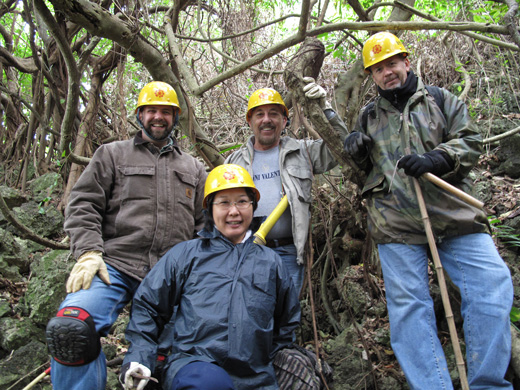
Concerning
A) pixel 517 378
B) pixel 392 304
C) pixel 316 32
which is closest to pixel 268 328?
pixel 392 304

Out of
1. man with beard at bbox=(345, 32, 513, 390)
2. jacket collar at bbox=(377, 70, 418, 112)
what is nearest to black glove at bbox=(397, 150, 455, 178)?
man with beard at bbox=(345, 32, 513, 390)

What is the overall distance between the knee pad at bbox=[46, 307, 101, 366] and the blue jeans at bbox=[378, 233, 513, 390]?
173 centimetres

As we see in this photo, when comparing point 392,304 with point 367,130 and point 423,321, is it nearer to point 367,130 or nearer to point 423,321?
point 423,321

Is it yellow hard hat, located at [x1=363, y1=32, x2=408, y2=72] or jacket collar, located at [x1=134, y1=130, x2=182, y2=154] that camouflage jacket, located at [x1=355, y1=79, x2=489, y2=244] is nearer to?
yellow hard hat, located at [x1=363, y1=32, x2=408, y2=72]

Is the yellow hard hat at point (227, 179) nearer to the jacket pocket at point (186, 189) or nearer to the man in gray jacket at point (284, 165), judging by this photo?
the jacket pocket at point (186, 189)

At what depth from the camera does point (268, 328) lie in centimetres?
225

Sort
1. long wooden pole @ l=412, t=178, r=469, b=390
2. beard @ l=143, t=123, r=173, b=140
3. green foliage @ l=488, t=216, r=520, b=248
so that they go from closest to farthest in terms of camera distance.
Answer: long wooden pole @ l=412, t=178, r=469, b=390
beard @ l=143, t=123, r=173, b=140
green foliage @ l=488, t=216, r=520, b=248

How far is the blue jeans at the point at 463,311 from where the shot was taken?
6.95ft

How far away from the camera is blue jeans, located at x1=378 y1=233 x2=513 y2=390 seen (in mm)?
2117

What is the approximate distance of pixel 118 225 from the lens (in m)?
2.69

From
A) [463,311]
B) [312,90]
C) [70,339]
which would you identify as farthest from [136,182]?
[463,311]

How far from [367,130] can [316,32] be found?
3.37 ft

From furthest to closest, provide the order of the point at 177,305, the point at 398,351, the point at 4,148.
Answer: the point at 4,148 < the point at 177,305 < the point at 398,351

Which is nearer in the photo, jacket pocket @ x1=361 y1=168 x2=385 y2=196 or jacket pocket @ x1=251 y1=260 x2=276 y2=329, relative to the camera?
jacket pocket @ x1=251 y1=260 x2=276 y2=329
